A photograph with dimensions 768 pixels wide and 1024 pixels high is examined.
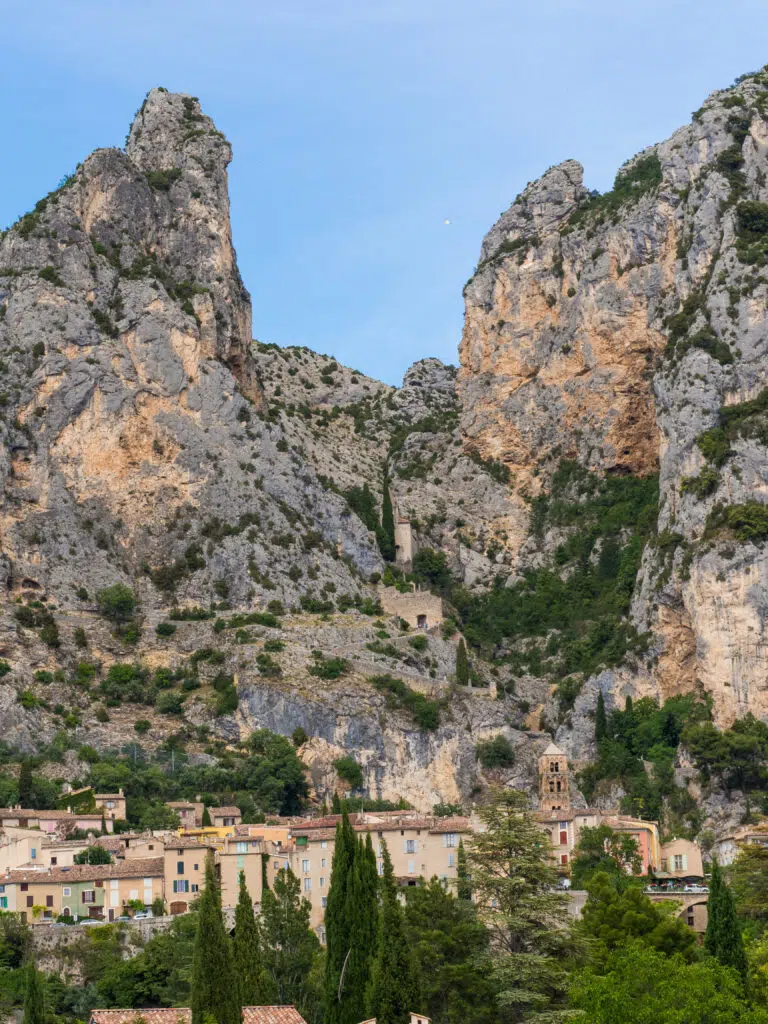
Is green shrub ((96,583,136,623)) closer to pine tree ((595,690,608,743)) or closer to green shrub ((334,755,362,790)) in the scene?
green shrub ((334,755,362,790))

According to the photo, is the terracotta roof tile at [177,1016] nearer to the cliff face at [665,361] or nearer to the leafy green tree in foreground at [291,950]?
the leafy green tree in foreground at [291,950]

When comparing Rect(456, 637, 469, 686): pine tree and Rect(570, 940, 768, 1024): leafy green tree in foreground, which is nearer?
Rect(570, 940, 768, 1024): leafy green tree in foreground

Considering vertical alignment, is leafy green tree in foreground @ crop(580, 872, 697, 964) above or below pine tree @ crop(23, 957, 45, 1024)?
above

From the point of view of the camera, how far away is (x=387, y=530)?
15512 cm

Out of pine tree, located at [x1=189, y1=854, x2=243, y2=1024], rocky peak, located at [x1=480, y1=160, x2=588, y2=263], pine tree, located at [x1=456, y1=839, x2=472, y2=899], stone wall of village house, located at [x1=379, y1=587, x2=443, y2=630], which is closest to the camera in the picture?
pine tree, located at [x1=189, y1=854, x2=243, y2=1024]

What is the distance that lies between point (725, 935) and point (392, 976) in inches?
485

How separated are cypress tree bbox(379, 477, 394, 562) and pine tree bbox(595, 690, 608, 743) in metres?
32.8

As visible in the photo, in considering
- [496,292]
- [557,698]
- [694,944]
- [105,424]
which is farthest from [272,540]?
[694,944]

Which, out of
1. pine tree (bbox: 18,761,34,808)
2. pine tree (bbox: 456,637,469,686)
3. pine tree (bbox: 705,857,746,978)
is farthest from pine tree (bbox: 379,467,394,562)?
pine tree (bbox: 705,857,746,978)

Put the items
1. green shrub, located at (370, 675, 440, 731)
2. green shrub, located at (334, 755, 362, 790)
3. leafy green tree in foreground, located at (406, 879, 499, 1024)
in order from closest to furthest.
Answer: leafy green tree in foreground, located at (406, 879, 499, 1024) → green shrub, located at (334, 755, 362, 790) → green shrub, located at (370, 675, 440, 731)

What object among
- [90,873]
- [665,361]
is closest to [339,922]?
[90,873]

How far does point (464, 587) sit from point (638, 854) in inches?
2258

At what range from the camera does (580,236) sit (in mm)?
161250

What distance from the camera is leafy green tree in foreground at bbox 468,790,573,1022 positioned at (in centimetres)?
6525
